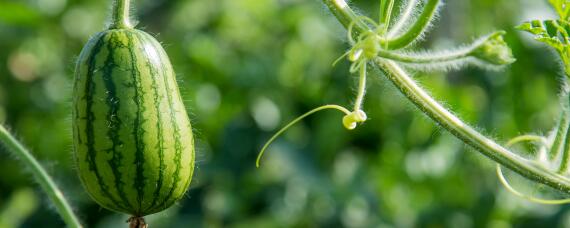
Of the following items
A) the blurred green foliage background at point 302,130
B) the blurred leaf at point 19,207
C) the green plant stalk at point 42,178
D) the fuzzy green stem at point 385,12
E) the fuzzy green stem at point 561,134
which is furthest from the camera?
the blurred leaf at point 19,207

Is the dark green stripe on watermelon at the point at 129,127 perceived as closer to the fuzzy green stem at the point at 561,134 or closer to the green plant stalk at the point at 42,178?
the green plant stalk at the point at 42,178

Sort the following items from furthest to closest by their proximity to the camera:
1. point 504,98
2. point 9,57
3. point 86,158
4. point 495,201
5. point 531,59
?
point 9,57 < point 531,59 < point 504,98 < point 495,201 < point 86,158

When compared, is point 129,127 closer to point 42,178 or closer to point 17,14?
point 42,178

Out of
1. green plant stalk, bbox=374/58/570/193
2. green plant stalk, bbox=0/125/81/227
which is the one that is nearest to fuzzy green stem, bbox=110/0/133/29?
green plant stalk, bbox=0/125/81/227

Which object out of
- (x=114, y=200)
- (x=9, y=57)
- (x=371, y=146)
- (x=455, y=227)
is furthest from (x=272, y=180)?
(x=114, y=200)

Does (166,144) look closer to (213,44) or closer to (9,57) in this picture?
(213,44)

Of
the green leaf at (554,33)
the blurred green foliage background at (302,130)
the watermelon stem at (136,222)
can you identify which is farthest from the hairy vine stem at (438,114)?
the blurred green foliage background at (302,130)
